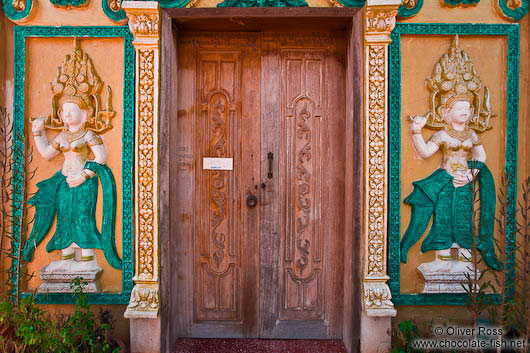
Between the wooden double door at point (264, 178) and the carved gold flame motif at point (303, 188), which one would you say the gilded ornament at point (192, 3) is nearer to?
the wooden double door at point (264, 178)

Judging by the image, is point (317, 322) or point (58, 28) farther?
point (317, 322)

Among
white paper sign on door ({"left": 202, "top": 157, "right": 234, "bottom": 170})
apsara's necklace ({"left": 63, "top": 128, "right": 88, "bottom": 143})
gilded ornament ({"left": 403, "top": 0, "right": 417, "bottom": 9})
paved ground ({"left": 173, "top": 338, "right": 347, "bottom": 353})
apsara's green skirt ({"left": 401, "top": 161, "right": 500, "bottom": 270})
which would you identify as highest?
gilded ornament ({"left": 403, "top": 0, "right": 417, "bottom": 9})

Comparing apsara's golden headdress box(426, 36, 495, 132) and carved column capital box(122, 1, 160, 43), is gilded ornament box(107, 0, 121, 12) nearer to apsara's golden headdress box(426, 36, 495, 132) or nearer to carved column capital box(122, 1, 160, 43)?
carved column capital box(122, 1, 160, 43)

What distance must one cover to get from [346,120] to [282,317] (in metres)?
1.89

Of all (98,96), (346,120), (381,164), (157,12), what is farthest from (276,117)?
(98,96)

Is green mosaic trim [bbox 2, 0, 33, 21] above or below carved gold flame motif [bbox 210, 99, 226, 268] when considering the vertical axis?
above

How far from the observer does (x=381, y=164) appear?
3107mm

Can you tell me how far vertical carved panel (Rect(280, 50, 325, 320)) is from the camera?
3453mm

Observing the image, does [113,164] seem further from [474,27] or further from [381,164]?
[474,27]

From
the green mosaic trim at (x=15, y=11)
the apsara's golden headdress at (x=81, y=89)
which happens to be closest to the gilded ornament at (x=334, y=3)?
the apsara's golden headdress at (x=81, y=89)

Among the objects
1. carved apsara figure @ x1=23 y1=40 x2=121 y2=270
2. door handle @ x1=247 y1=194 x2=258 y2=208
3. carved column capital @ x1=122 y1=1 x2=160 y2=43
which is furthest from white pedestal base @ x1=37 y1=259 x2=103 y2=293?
carved column capital @ x1=122 y1=1 x2=160 y2=43

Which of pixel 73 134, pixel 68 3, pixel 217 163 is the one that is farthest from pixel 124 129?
pixel 68 3

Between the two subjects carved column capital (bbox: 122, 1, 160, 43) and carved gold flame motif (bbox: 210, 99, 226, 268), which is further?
carved gold flame motif (bbox: 210, 99, 226, 268)

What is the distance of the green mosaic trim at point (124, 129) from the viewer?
10.6 feet
